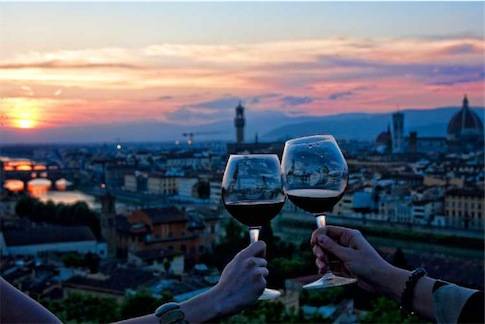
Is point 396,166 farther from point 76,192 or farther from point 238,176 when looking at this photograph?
point 238,176

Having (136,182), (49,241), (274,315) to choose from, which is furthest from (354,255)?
(136,182)

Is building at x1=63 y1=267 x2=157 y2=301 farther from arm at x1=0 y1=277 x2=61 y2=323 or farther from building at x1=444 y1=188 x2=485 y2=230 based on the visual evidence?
building at x1=444 y1=188 x2=485 y2=230

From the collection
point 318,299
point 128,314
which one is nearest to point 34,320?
point 128,314

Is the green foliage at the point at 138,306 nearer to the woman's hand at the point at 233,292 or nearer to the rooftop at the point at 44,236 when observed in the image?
the woman's hand at the point at 233,292

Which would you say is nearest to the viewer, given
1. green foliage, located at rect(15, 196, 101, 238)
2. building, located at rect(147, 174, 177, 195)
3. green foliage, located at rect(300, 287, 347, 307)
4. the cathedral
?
Answer: green foliage, located at rect(300, 287, 347, 307)

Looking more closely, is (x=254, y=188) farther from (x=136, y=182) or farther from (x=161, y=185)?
Result: (x=136, y=182)

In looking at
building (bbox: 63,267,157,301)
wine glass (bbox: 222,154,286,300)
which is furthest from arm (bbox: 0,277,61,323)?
building (bbox: 63,267,157,301)
